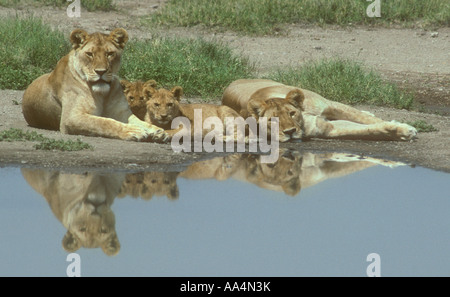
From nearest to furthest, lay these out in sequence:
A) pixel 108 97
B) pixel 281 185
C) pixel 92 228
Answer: pixel 92 228 < pixel 281 185 < pixel 108 97

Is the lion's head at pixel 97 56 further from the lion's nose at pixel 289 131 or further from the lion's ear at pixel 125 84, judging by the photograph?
the lion's nose at pixel 289 131

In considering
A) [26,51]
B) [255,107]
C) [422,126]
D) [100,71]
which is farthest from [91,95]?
[26,51]

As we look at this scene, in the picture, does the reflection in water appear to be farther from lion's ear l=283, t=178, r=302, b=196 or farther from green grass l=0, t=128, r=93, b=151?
green grass l=0, t=128, r=93, b=151

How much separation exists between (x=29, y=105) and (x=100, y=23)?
19.9 feet

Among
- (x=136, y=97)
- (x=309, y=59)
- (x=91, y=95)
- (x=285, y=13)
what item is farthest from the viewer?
(x=285, y=13)

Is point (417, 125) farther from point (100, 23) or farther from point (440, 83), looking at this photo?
point (100, 23)

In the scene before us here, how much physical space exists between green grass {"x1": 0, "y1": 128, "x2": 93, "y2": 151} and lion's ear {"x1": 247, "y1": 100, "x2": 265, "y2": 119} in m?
1.39

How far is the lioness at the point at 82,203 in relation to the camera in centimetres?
534

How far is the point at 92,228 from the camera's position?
5.56m

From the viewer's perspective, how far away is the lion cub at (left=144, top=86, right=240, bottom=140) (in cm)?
840

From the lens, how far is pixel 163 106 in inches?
330

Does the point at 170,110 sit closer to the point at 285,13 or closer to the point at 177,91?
the point at 177,91

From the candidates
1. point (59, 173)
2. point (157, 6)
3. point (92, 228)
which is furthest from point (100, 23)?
point (92, 228)

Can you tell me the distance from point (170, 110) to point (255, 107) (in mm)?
677
